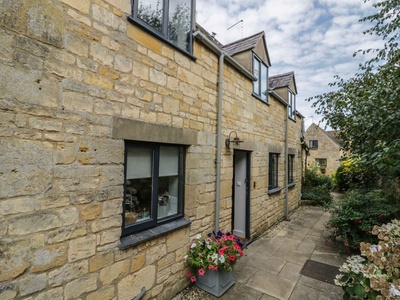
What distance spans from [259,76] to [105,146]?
5.66m

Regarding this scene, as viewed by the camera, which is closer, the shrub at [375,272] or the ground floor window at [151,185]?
the shrub at [375,272]

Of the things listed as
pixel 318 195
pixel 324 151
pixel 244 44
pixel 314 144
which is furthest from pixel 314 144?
pixel 244 44

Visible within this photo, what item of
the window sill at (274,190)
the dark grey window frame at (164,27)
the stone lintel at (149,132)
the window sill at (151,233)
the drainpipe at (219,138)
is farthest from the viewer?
the window sill at (274,190)

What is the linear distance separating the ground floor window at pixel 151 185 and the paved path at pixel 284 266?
153 cm

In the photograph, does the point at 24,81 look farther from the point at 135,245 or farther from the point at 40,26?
the point at 135,245

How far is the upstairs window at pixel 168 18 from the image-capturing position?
10.2 ft

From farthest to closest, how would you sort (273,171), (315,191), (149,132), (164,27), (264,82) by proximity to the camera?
1. (315,191)
2. (273,171)
3. (264,82)
4. (164,27)
5. (149,132)

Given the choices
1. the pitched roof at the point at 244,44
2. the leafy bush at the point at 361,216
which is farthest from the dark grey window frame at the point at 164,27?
the leafy bush at the point at 361,216

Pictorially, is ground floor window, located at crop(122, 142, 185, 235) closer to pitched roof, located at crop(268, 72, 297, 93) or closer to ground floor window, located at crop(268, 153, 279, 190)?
ground floor window, located at crop(268, 153, 279, 190)

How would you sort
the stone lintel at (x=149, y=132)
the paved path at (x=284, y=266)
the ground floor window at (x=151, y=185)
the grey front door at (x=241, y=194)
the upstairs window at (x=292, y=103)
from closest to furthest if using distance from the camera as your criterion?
1. the stone lintel at (x=149, y=132)
2. the ground floor window at (x=151, y=185)
3. the paved path at (x=284, y=266)
4. the grey front door at (x=241, y=194)
5. the upstairs window at (x=292, y=103)

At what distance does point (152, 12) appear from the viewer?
3.28 metres

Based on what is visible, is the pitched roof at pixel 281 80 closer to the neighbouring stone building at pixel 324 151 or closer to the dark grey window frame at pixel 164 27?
the dark grey window frame at pixel 164 27

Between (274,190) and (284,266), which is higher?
(274,190)

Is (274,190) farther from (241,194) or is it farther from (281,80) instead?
(281,80)
